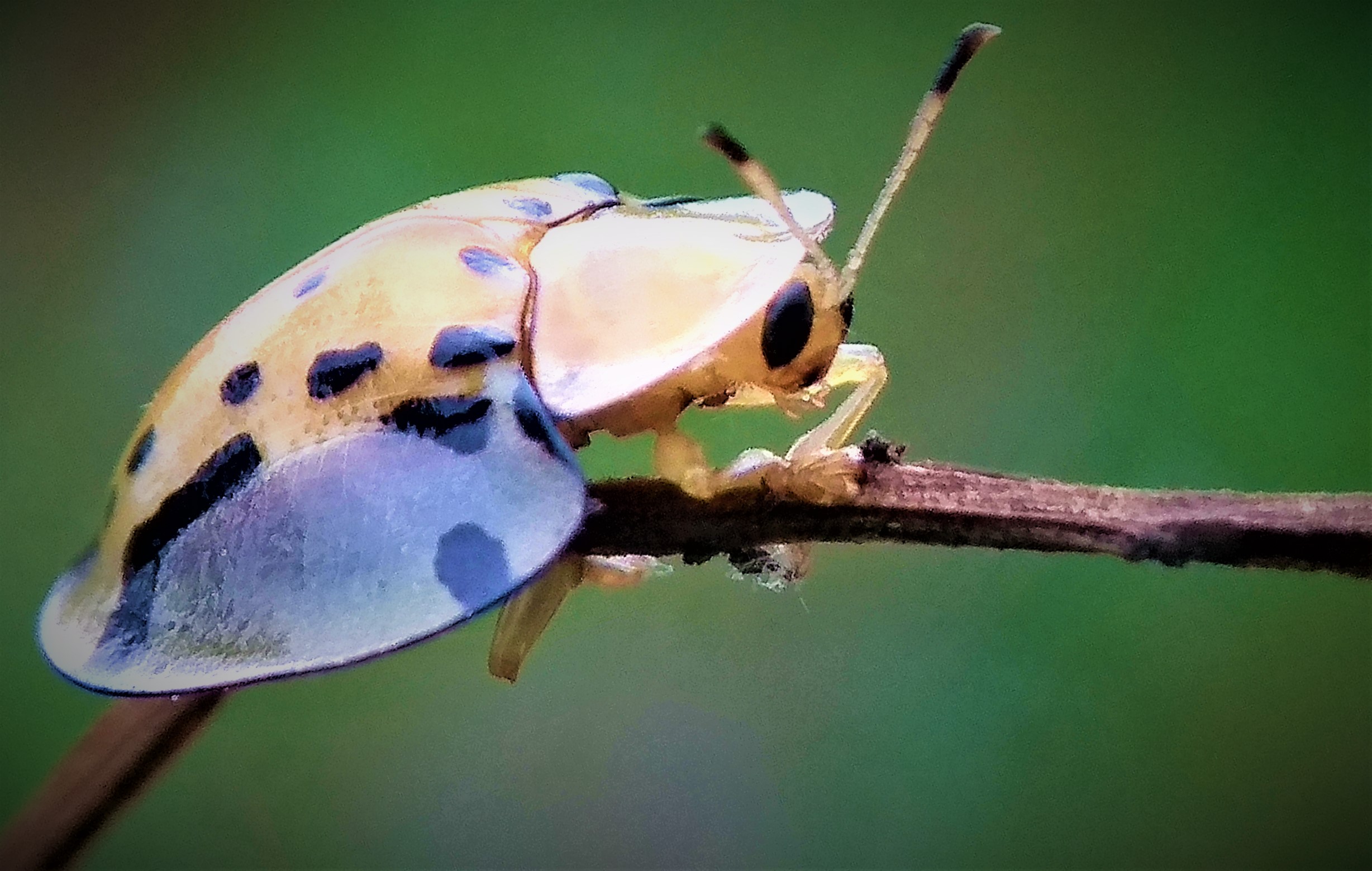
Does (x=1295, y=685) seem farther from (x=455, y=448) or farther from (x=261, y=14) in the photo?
(x=261, y=14)

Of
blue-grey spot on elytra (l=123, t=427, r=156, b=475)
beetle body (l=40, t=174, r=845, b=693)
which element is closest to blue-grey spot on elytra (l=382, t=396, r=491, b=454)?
beetle body (l=40, t=174, r=845, b=693)

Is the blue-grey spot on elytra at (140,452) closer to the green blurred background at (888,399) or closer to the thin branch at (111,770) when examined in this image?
the thin branch at (111,770)

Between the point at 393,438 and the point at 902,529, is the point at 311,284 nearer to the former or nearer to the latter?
the point at 393,438

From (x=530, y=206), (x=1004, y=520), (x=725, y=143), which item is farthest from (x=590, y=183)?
(x=1004, y=520)

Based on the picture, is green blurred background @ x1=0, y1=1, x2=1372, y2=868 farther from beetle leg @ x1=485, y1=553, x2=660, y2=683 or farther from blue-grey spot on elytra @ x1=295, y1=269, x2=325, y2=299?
blue-grey spot on elytra @ x1=295, y1=269, x2=325, y2=299

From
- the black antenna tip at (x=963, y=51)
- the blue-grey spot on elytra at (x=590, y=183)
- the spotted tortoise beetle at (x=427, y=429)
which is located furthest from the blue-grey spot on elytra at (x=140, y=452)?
the black antenna tip at (x=963, y=51)

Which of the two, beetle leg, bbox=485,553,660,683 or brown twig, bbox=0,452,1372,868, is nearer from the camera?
brown twig, bbox=0,452,1372,868

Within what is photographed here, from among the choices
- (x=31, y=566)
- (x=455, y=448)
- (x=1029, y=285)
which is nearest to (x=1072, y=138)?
(x=1029, y=285)
